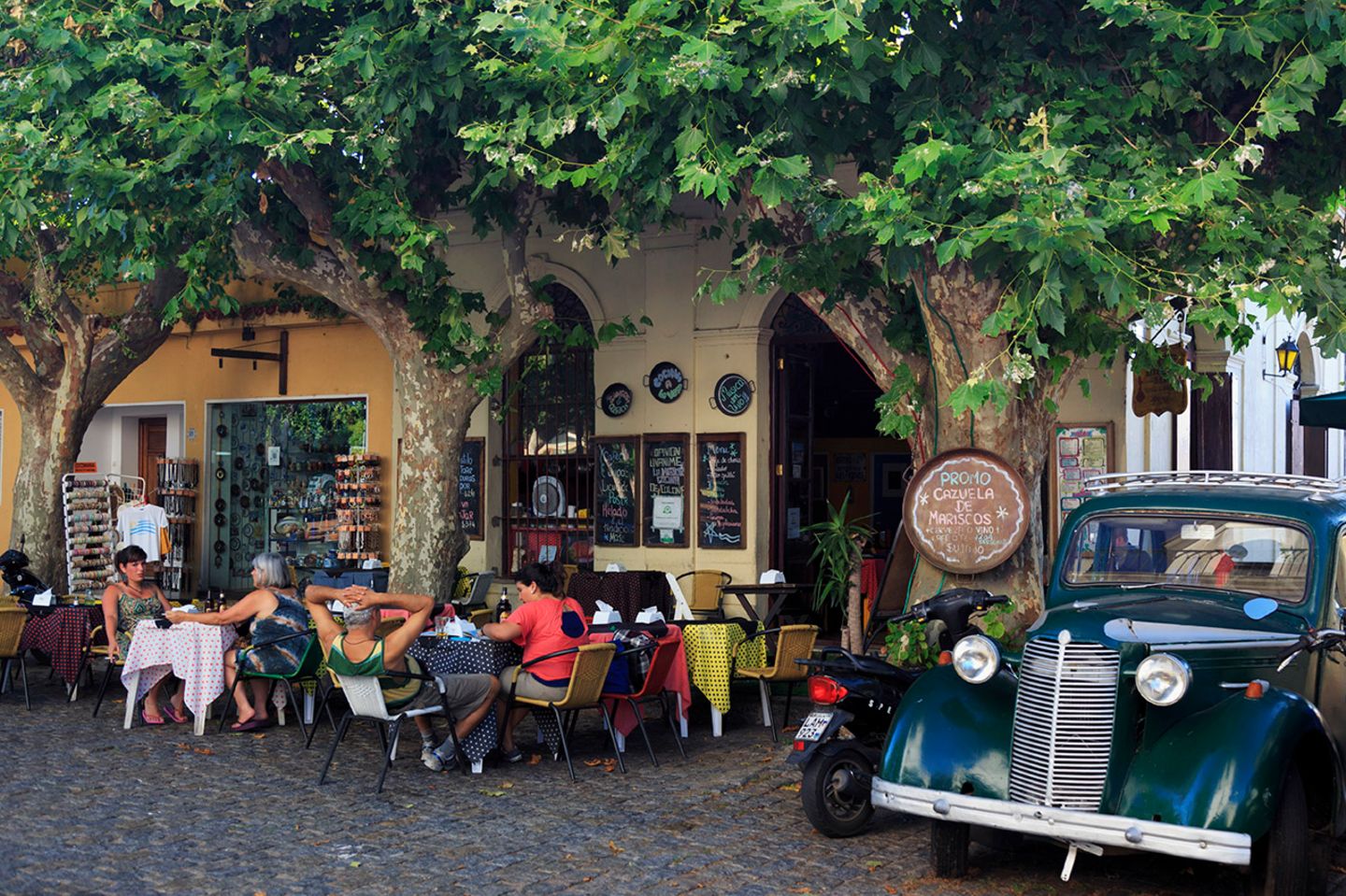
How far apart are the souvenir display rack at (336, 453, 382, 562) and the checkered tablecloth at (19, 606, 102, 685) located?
17.3 ft

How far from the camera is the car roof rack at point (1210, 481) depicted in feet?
22.2

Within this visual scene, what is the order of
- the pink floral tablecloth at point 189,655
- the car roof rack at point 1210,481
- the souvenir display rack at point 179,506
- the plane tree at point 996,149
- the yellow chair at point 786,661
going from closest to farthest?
1. the car roof rack at point 1210,481
2. the plane tree at point 996,149
3. the yellow chair at point 786,661
4. the pink floral tablecloth at point 189,655
5. the souvenir display rack at point 179,506

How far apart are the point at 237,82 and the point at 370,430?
7372 mm

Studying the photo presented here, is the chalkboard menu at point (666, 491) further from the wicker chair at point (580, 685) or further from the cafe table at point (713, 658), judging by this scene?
the wicker chair at point (580, 685)

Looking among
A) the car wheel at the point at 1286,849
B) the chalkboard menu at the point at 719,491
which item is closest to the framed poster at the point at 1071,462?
the chalkboard menu at the point at 719,491

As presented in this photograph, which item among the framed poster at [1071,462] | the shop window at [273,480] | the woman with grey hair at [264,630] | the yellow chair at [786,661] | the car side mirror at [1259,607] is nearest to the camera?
the car side mirror at [1259,607]

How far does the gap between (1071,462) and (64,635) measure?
8.28m

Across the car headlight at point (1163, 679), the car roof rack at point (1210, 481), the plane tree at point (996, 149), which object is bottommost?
the car headlight at point (1163, 679)

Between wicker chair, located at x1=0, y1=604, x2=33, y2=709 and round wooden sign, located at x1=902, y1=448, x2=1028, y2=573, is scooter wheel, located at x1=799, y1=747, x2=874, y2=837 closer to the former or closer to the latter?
round wooden sign, located at x1=902, y1=448, x2=1028, y2=573

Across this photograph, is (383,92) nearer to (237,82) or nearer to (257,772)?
(237,82)

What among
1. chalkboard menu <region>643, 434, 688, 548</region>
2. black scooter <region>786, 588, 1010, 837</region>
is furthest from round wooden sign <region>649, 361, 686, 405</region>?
black scooter <region>786, 588, 1010, 837</region>

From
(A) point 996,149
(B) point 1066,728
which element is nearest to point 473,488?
(A) point 996,149

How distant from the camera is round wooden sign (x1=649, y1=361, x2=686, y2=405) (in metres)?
13.8

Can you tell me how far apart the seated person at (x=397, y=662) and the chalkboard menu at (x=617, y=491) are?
5.81 metres
